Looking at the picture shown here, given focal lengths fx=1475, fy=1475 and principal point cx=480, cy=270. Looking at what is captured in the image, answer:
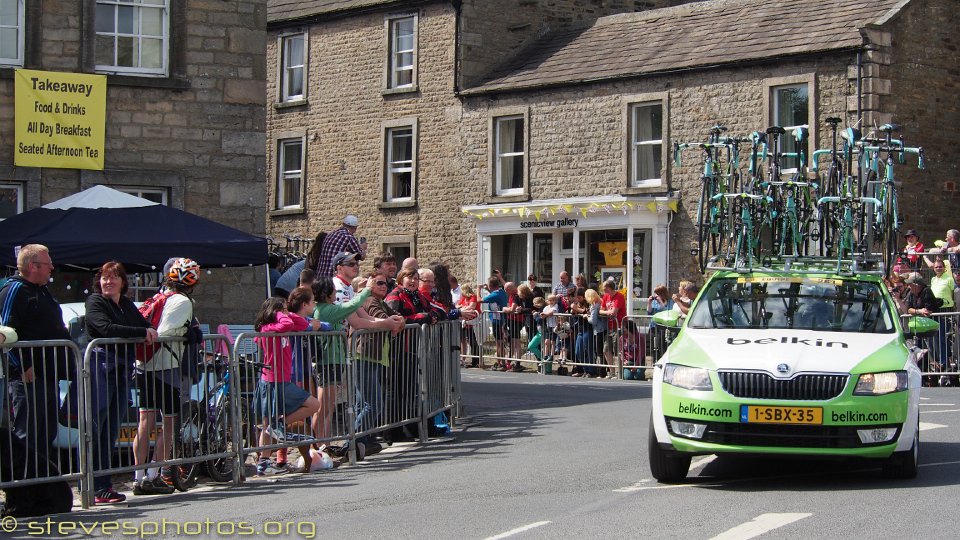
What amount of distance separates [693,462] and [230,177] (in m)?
10.5

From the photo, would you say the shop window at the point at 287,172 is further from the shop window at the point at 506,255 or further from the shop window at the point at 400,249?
the shop window at the point at 506,255

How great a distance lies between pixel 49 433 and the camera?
10141 mm

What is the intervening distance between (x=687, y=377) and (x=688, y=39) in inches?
933

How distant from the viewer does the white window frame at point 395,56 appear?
3816 centimetres

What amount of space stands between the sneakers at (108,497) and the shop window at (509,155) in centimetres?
2563

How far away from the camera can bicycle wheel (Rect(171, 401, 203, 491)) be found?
36.8 ft

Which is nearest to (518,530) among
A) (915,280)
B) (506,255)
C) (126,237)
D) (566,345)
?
(126,237)

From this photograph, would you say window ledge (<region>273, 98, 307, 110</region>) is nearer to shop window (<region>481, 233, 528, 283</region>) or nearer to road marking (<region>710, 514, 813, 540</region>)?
shop window (<region>481, 233, 528, 283</region>)

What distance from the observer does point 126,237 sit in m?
15.9

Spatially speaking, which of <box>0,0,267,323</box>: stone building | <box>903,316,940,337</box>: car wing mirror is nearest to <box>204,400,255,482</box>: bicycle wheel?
<box>903,316,940,337</box>: car wing mirror

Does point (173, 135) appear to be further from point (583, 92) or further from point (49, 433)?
point (583, 92)

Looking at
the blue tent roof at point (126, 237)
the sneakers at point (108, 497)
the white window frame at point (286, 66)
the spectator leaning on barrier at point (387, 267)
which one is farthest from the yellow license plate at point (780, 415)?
the white window frame at point (286, 66)

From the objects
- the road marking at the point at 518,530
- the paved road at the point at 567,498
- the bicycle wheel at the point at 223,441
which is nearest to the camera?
the road marking at the point at 518,530

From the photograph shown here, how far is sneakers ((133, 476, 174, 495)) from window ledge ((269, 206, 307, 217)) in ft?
97.0
